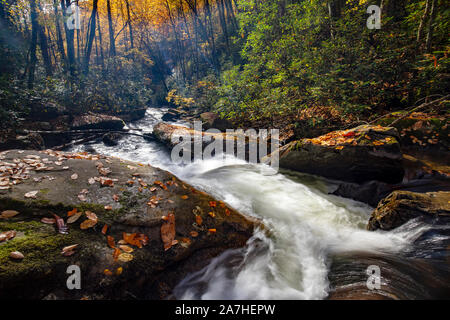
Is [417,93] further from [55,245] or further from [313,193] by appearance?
[55,245]

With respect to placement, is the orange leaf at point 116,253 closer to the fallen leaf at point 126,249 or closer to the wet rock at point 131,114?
the fallen leaf at point 126,249

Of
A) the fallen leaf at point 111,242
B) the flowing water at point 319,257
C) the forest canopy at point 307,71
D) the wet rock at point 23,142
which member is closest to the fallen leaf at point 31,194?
the fallen leaf at point 111,242

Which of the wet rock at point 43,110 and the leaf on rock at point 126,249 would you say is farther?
the wet rock at point 43,110

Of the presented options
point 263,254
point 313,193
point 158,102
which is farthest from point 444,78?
point 158,102

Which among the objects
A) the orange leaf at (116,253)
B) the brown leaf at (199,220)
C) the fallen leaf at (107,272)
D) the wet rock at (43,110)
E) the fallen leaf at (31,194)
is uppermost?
the wet rock at (43,110)

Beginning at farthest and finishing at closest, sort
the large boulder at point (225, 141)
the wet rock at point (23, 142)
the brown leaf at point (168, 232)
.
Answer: the large boulder at point (225, 141), the wet rock at point (23, 142), the brown leaf at point (168, 232)

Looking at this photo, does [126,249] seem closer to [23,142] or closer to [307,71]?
[23,142]

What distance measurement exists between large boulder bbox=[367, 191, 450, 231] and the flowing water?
14cm

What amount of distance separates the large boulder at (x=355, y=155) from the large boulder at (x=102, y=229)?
10.2ft

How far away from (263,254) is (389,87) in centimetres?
701

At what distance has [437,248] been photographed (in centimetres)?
274

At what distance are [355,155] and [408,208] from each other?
1.87 metres

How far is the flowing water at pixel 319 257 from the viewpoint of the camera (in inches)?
98.8

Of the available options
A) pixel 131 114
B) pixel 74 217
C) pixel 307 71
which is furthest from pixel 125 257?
pixel 131 114
